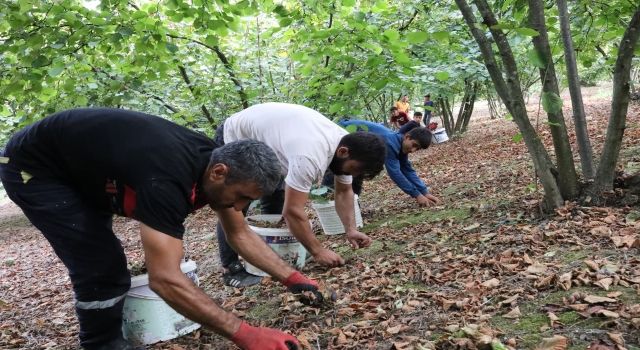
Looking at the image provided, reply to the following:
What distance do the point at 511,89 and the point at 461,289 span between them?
5.63 feet

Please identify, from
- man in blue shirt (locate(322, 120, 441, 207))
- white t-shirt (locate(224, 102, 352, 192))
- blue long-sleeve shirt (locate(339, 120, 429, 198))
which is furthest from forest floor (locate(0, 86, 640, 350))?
white t-shirt (locate(224, 102, 352, 192))

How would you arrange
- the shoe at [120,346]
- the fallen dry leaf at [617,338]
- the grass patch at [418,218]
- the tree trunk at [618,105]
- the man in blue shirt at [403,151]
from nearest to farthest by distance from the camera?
the fallen dry leaf at [617,338]
the shoe at [120,346]
the tree trunk at [618,105]
the grass patch at [418,218]
the man in blue shirt at [403,151]

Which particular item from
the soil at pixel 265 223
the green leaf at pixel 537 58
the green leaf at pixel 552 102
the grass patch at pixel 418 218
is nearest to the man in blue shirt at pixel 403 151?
the grass patch at pixel 418 218

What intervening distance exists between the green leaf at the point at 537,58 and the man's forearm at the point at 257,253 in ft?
7.03

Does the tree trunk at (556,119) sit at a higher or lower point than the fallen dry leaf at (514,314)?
higher

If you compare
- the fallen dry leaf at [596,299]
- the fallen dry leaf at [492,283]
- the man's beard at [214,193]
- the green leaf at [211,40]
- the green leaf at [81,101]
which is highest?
the green leaf at [211,40]

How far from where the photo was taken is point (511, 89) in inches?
135

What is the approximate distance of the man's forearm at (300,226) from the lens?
3.06 meters

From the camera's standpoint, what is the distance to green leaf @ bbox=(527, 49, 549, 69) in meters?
2.98

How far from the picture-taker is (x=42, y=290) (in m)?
5.07

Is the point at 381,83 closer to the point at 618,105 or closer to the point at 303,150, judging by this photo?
the point at 303,150

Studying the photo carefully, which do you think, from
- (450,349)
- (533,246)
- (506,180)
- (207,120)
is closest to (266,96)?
(207,120)

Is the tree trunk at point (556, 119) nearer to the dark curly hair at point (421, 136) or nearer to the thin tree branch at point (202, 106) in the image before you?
the dark curly hair at point (421, 136)

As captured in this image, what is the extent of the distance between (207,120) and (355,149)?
4798 millimetres
